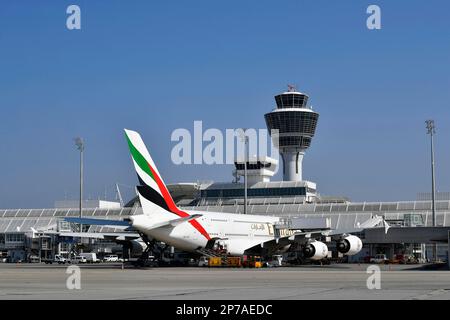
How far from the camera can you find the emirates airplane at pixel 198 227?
56.6 m

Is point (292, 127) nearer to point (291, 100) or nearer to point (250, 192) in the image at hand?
point (291, 100)

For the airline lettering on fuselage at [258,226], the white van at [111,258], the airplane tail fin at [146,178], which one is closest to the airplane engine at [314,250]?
the airline lettering on fuselage at [258,226]

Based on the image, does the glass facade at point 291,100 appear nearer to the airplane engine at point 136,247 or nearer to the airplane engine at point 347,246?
the airplane engine at point 347,246

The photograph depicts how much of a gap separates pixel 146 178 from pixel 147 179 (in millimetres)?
127

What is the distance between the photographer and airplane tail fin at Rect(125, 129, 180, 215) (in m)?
56.0

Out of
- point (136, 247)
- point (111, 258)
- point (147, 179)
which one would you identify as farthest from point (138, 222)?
point (111, 258)

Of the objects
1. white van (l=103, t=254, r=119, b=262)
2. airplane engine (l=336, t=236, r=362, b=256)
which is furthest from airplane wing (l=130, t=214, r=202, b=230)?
white van (l=103, t=254, r=119, b=262)

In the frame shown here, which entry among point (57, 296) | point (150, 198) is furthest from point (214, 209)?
point (57, 296)

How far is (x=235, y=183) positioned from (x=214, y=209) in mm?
18572

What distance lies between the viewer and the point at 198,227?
6291 cm

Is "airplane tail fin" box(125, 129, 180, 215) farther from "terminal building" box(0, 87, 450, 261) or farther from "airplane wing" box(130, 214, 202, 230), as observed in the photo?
"terminal building" box(0, 87, 450, 261)

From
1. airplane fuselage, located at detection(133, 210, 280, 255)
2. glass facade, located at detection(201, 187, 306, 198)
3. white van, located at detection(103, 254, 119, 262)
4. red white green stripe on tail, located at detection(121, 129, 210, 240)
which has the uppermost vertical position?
glass facade, located at detection(201, 187, 306, 198)
